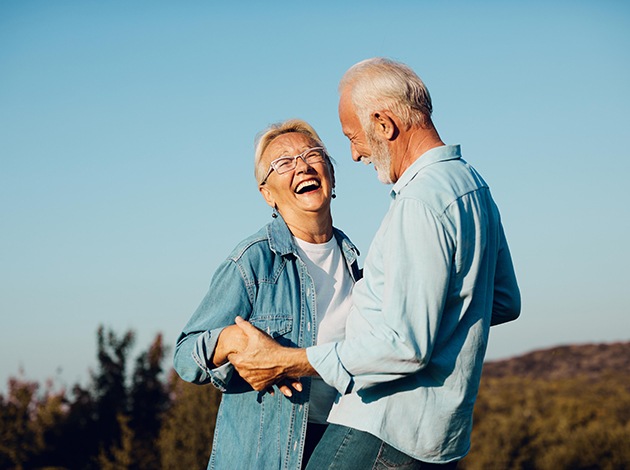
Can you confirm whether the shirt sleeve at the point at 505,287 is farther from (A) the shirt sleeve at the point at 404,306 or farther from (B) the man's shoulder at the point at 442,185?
(A) the shirt sleeve at the point at 404,306

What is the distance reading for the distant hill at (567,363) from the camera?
74.3ft

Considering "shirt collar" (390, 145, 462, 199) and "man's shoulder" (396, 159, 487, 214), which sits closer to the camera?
"man's shoulder" (396, 159, 487, 214)

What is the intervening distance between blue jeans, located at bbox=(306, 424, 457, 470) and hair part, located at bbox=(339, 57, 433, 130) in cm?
113

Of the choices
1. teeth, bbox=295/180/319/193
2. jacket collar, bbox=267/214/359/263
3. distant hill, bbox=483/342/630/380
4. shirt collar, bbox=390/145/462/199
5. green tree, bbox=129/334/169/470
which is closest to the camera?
shirt collar, bbox=390/145/462/199

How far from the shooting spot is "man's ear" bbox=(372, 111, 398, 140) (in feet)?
9.84

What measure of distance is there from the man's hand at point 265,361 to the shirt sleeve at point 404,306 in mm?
259

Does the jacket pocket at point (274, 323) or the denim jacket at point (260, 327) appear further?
the jacket pocket at point (274, 323)

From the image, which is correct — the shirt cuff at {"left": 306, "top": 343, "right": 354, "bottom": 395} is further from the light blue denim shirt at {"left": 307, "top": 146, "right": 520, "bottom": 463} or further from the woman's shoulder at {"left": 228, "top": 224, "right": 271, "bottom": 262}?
the woman's shoulder at {"left": 228, "top": 224, "right": 271, "bottom": 262}

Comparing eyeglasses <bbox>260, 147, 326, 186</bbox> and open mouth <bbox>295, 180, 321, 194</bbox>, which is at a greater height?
eyeglasses <bbox>260, 147, 326, 186</bbox>

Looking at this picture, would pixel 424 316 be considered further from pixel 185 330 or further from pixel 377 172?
pixel 185 330

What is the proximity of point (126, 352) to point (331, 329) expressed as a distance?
12831 mm

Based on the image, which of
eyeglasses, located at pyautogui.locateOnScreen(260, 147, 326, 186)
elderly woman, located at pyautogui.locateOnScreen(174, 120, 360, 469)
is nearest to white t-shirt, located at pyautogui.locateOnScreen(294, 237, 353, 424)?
elderly woman, located at pyautogui.locateOnScreen(174, 120, 360, 469)


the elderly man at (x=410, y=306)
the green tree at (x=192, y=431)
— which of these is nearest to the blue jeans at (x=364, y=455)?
the elderly man at (x=410, y=306)

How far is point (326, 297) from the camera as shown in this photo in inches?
153
